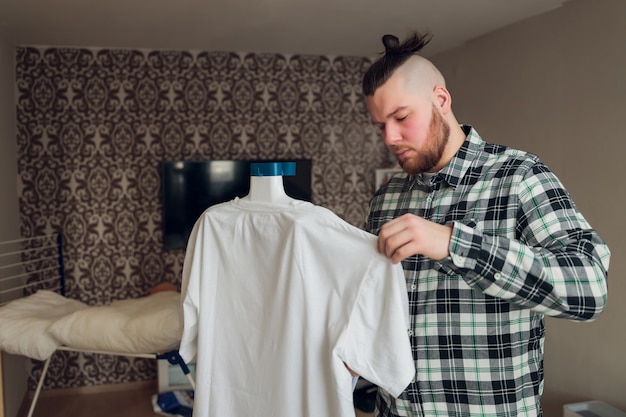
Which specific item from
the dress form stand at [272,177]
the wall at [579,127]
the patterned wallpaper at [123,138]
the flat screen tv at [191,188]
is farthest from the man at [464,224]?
the patterned wallpaper at [123,138]

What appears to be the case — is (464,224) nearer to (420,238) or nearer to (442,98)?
(420,238)

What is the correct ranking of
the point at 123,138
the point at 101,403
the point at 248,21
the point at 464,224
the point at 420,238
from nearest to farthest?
the point at 420,238 → the point at 464,224 → the point at 248,21 → the point at 101,403 → the point at 123,138

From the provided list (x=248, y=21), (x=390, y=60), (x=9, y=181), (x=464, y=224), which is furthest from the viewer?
(x=9, y=181)

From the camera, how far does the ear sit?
128 centimetres

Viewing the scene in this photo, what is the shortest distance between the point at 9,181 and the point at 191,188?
1.24m

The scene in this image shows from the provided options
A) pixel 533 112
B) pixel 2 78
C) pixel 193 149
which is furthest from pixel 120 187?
pixel 533 112

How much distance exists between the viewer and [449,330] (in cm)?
126

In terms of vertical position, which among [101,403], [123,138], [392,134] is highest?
[123,138]

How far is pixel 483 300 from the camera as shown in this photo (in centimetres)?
124

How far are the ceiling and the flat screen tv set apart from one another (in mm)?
910

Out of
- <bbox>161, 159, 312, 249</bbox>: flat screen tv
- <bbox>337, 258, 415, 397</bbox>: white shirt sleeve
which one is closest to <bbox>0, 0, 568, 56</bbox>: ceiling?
<bbox>161, 159, 312, 249</bbox>: flat screen tv

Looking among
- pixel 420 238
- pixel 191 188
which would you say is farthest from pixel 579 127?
pixel 191 188

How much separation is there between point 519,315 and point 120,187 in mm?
3591

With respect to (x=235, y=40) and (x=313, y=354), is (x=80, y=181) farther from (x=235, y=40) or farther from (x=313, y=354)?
(x=313, y=354)
